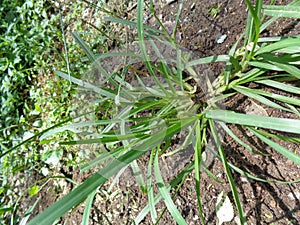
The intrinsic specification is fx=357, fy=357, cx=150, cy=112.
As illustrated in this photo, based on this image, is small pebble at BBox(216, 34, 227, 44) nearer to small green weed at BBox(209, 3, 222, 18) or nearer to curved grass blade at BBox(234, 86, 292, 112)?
small green weed at BBox(209, 3, 222, 18)

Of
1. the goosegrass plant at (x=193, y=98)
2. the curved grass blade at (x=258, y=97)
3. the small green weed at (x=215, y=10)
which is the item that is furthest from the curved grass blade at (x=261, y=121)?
the small green weed at (x=215, y=10)

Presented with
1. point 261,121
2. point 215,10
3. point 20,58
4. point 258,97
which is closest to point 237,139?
point 258,97

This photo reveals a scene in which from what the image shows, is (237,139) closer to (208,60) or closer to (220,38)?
(208,60)

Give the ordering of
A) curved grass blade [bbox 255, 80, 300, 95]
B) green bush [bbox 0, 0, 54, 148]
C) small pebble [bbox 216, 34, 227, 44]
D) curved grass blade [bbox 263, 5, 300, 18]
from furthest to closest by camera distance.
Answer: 1. green bush [bbox 0, 0, 54, 148]
2. small pebble [bbox 216, 34, 227, 44]
3. curved grass blade [bbox 255, 80, 300, 95]
4. curved grass blade [bbox 263, 5, 300, 18]

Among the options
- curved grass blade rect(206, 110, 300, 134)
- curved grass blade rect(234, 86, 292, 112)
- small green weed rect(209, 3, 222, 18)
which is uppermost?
small green weed rect(209, 3, 222, 18)

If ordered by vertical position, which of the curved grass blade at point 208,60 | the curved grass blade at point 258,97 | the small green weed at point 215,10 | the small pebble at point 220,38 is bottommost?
the curved grass blade at point 258,97

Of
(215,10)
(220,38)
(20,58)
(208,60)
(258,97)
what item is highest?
(20,58)

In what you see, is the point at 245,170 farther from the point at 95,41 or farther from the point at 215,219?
the point at 95,41

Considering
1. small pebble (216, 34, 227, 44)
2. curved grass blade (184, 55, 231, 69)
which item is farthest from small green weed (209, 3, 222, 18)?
curved grass blade (184, 55, 231, 69)

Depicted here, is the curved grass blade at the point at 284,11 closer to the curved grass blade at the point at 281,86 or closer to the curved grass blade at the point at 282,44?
the curved grass blade at the point at 282,44

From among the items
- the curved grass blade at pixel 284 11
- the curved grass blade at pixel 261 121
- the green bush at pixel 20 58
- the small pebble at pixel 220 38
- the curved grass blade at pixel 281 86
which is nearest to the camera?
the curved grass blade at pixel 261 121

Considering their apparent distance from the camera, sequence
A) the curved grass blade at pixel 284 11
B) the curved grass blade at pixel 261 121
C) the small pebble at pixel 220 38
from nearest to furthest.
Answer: the curved grass blade at pixel 261 121 < the curved grass blade at pixel 284 11 < the small pebble at pixel 220 38

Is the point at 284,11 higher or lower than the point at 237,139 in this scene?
higher
